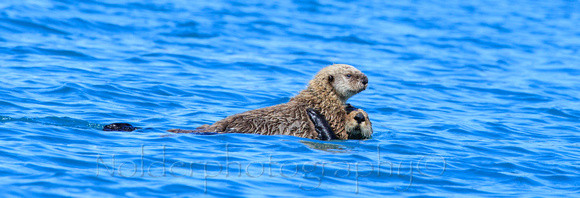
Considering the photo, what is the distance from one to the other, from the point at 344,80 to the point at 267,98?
3.28m

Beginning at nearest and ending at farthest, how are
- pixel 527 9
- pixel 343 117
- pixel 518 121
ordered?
pixel 343 117
pixel 518 121
pixel 527 9

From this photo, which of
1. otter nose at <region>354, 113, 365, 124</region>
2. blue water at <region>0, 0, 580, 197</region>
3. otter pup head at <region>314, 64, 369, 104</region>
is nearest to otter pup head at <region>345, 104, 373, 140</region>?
otter nose at <region>354, 113, 365, 124</region>

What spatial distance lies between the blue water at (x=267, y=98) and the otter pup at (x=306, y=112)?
8.3 inches

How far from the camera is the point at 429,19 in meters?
25.2

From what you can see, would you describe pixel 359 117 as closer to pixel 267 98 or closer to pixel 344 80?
pixel 344 80

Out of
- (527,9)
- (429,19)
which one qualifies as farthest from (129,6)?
(527,9)

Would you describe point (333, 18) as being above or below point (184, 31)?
above

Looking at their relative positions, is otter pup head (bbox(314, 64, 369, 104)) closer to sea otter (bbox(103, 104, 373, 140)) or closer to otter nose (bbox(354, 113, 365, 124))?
sea otter (bbox(103, 104, 373, 140))

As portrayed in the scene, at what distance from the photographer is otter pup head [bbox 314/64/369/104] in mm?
8289

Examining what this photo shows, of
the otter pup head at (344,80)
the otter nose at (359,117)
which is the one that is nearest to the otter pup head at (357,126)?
the otter nose at (359,117)

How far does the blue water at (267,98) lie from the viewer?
615 cm

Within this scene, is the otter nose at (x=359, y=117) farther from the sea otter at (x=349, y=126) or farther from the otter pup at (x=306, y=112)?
the otter pup at (x=306, y=112)

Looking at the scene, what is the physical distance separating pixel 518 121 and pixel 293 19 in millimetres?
12161

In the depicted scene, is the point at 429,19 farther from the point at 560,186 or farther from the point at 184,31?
the point at 560,186
